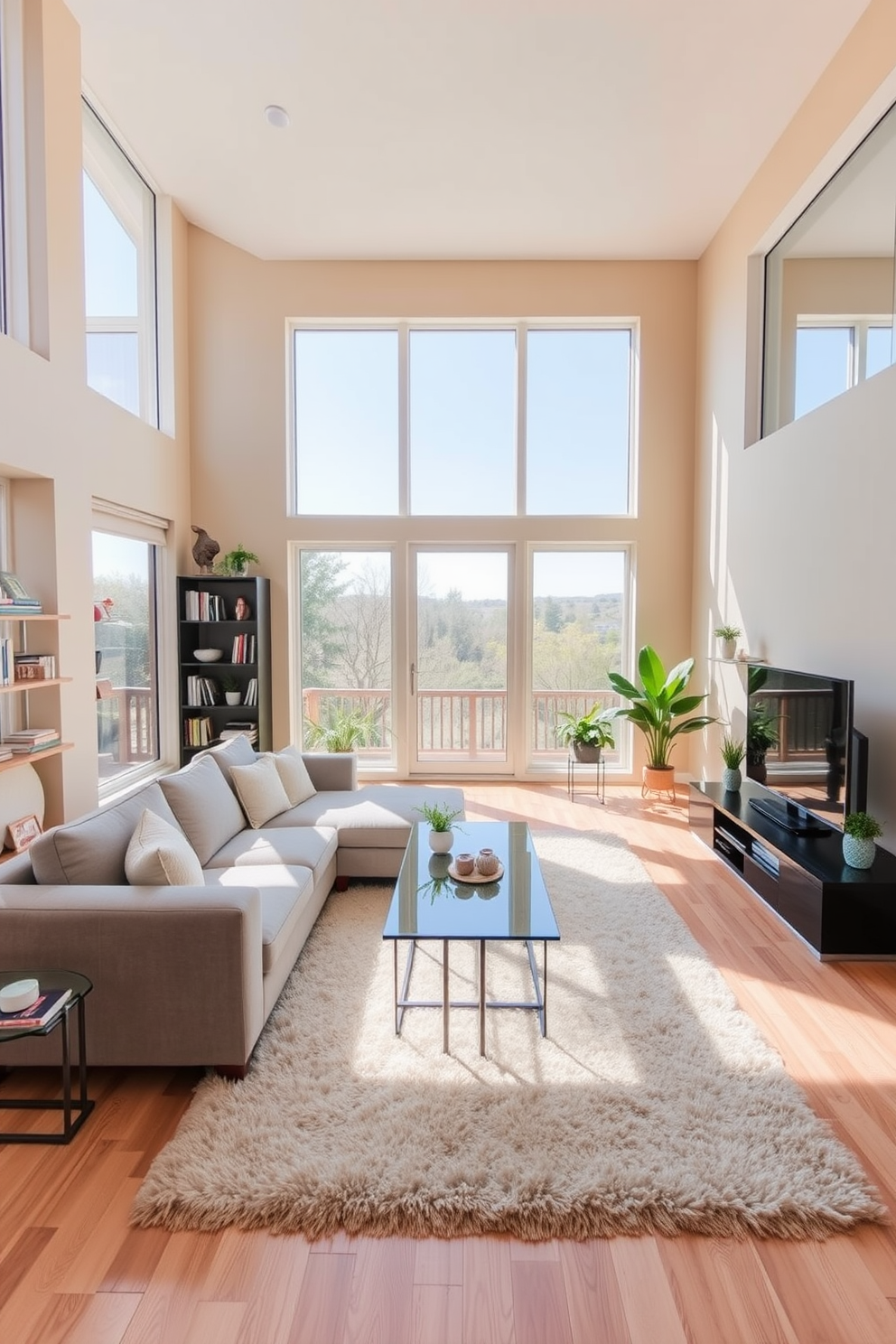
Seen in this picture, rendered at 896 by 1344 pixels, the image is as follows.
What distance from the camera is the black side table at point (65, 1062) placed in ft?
6.31

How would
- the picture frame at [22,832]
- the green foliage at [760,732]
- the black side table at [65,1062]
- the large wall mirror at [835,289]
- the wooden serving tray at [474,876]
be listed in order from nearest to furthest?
the black side table at [65,1062] < the wooden serving tray at [474,876] < the large wall mirror at [835,289] < the picture frame at [22,832] < the green foliage at [760,732]

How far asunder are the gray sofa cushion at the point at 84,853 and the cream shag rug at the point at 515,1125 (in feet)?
2.47

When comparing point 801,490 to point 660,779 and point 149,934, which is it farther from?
point 149,934

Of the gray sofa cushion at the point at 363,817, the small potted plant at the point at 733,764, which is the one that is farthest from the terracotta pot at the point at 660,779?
the gray sofa cushion at the point at 363,817

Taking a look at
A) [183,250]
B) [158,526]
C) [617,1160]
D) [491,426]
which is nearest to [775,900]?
[617,1160]

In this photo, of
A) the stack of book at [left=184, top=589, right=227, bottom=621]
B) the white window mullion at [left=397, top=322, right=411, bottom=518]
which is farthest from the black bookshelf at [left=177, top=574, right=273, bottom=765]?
the white window mullion at [left=397, top=322, right=411, bottom=518]

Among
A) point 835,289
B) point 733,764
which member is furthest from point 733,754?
point 835,289

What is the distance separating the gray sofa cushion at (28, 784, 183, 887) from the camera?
231 centimetres

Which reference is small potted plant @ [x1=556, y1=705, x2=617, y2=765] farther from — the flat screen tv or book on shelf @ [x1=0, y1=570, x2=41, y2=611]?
book on shelf @ [x1=0, y1=570, x2=41, y2=611]

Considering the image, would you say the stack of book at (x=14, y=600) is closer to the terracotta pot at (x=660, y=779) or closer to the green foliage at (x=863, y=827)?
the green foliage at (x=863, y=827)

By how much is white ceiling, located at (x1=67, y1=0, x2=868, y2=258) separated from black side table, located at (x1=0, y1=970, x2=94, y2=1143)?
428 cm

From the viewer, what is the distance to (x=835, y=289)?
373 cm

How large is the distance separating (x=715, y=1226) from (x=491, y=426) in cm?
544

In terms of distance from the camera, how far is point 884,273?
3.21 m
